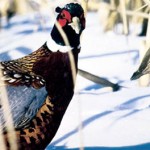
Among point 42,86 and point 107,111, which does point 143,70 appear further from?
point 42,86

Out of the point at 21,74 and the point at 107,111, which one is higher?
the point at 21,74

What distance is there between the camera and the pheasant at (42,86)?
6.01ft

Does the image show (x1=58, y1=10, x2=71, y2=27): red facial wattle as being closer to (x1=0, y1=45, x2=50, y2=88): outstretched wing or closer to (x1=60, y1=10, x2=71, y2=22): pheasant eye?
(x1=60, y1=10, x2=71, y2=22): pheasant eye

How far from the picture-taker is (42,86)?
6.21ft

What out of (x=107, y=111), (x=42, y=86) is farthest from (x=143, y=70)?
(x=42, y=86)

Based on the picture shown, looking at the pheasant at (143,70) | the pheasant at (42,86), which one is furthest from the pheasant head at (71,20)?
the pheasant at (143,70)

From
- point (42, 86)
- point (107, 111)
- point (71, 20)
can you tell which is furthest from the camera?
point (107, 111)

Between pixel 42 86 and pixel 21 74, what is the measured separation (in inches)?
3.4

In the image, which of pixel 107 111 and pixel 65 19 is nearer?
pixel 65 19

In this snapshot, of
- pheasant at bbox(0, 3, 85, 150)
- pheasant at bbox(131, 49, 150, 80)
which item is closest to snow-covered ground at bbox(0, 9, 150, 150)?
pheasant at bbox(0, 3, 85, 150)

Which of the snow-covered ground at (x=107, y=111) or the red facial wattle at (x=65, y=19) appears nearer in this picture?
the red facial wattle at (x=65, y=19)

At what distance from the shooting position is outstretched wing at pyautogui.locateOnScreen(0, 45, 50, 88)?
1857 millimetres

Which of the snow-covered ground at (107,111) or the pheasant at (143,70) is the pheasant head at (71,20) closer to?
the snow-covered ground at (107,111)

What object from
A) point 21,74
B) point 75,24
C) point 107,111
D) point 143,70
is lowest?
point 107,111
